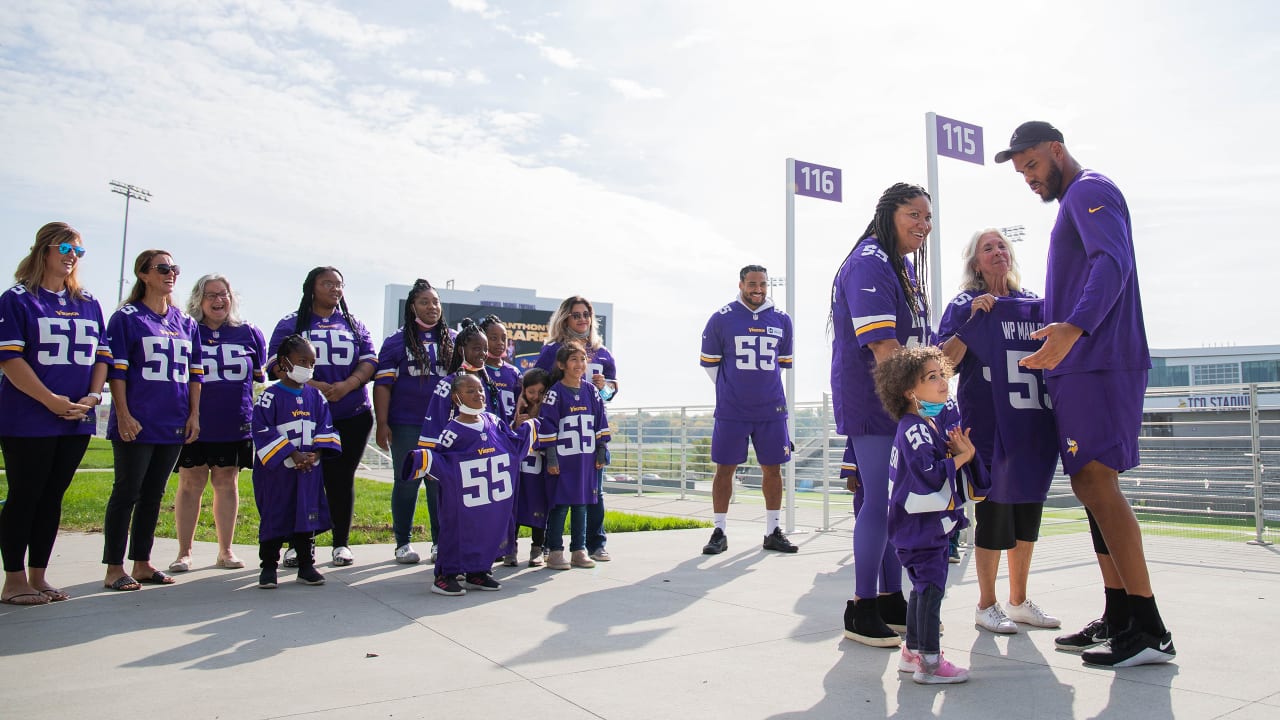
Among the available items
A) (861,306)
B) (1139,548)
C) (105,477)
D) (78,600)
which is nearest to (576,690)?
(861,306)

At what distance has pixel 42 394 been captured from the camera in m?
4.09

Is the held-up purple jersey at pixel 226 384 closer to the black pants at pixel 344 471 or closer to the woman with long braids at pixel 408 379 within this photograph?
the black pants at pixel 344 471

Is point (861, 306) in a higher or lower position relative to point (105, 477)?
higher

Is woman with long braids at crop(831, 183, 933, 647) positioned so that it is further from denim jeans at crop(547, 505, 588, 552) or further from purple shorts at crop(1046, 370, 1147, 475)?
denim jeans at crop(547, 505, 588, 552)

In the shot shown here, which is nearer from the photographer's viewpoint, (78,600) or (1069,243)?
(1069,243)

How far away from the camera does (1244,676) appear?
275 cm

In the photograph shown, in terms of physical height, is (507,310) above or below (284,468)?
above

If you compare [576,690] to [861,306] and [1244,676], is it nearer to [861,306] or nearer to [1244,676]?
A: [861,306]

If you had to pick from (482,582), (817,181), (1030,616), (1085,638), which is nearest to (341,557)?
(482,582)

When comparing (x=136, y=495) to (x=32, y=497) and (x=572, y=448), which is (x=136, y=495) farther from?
(x=572, y=448)

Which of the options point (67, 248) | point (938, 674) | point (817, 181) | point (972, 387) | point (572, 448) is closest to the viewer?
point (938, 674)

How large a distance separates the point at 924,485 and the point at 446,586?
2.64 m

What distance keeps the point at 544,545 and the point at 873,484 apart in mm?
2968

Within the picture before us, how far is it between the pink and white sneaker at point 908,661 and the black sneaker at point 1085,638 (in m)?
0.76
